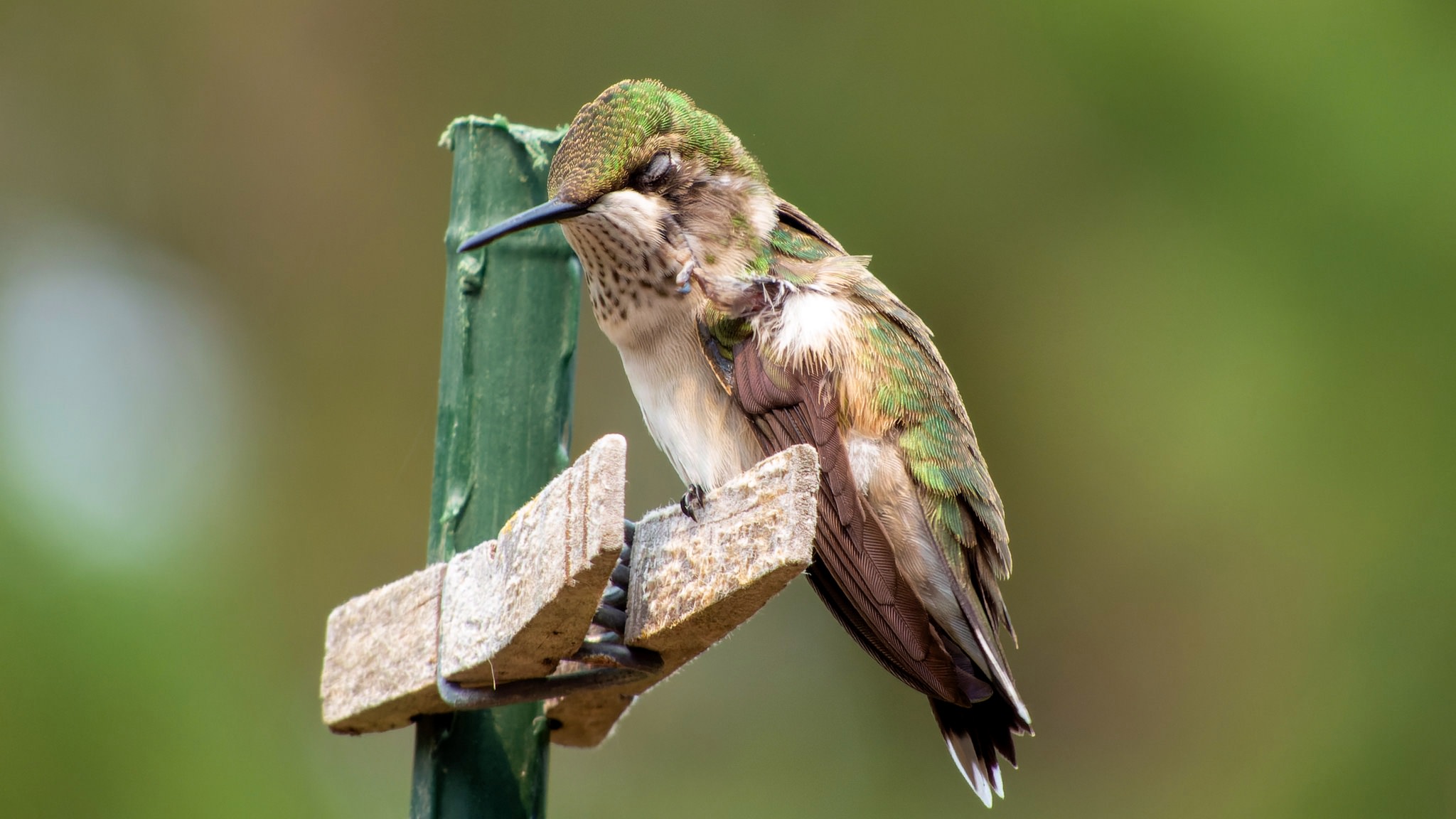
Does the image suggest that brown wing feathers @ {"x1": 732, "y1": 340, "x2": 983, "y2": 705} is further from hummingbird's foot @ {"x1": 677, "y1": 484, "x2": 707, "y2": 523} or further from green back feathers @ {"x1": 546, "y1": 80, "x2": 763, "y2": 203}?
green back feathers @ {"x1": 546, "y1": 80, "x2": 763, "y2": 203}

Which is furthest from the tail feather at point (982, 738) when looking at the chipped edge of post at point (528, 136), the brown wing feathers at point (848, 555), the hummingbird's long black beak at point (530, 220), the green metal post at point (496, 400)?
the chipped edge of post at point (528, 136)

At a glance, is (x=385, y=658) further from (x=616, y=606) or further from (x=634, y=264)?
(x=634, y=264)

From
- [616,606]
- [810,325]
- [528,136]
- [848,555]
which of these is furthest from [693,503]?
[528,136]

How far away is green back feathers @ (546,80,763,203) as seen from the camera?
9.94 ft

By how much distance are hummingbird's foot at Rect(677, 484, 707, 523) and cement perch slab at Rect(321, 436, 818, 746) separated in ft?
A: 0.05

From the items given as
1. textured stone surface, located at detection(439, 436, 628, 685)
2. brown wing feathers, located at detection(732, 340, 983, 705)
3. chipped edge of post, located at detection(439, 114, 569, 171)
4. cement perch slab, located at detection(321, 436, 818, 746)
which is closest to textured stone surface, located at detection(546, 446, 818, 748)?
cement perch slab, located at detection(321, 436, 818, 746)

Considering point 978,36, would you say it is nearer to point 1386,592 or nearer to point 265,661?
point 1386,592

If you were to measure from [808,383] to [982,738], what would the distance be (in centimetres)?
88

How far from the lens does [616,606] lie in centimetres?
252

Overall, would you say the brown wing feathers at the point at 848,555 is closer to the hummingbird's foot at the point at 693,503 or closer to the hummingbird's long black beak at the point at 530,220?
the hummingbird's foot at the point at 693,503

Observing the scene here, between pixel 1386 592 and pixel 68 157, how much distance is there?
753 centimetres

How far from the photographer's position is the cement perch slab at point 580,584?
215 centimetres

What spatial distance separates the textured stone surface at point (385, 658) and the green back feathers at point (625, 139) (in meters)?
0.90

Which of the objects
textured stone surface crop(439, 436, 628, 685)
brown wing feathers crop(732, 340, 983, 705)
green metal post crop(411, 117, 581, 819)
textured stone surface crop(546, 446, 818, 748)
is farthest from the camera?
green metal post crop(411, 117, 581, 819)
